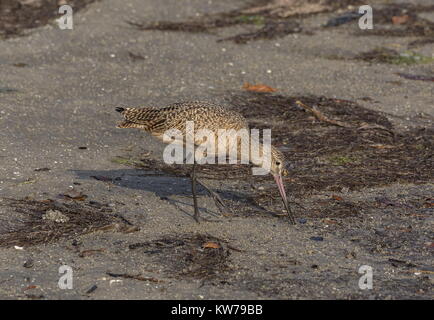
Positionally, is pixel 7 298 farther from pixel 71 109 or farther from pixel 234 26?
pixel 234 26

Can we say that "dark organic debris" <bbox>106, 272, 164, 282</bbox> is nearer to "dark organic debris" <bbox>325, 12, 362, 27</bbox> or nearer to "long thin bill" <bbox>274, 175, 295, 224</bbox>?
"long thin bill" <bbox>274, 175, 295, 224</bbox>

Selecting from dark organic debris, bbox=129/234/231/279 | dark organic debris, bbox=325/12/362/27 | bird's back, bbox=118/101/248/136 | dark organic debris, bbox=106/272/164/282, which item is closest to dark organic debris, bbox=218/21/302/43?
dark organic debris, bbox=325/12/362/27

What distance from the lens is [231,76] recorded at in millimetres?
12617

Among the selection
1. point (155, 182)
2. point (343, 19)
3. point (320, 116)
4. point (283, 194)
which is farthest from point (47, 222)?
point (343, 19)

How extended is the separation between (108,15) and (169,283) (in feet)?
29.5

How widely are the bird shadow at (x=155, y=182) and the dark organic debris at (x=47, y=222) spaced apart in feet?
2.58

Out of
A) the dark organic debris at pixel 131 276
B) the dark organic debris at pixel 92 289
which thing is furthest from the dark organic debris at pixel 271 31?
the dark organic debris at pixel 92 289

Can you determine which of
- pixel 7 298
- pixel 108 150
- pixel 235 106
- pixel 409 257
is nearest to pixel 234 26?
pixel 235 106

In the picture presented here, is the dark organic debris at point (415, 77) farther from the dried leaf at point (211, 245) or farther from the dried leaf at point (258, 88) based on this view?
the dried leaf at point (211, 245)

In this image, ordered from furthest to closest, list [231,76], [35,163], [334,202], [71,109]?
[231,76]
[71,109]
[35,163]
[334,202]

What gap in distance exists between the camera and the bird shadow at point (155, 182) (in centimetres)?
876

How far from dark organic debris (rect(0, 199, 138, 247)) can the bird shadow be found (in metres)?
0.79

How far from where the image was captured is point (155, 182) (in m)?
9.08

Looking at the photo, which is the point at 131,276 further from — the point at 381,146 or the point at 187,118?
the point at 381,146
